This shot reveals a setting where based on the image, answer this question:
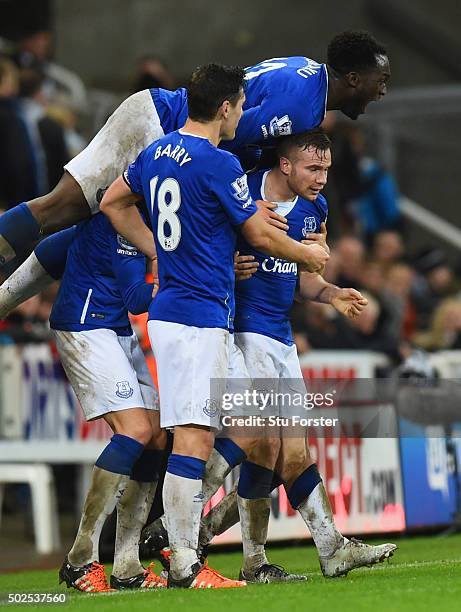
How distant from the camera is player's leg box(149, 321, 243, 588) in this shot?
7020 mm

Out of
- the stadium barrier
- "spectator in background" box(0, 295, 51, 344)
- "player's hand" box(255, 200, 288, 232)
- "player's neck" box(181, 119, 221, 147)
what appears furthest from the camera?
"spectator in background" box(0, 295, 51, 344)

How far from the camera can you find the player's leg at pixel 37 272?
27.1 ft

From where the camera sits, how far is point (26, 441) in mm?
12023

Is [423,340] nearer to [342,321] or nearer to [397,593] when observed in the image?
[342,321]

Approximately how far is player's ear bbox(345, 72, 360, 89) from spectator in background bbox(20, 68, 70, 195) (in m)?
6.07

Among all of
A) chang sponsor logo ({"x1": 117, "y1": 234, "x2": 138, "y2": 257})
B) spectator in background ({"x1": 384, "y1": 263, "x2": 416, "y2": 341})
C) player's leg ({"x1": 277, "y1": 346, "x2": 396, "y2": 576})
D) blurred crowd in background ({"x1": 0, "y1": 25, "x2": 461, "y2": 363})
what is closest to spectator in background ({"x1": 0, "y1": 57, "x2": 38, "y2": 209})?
blurred crowd in background ({"x1": 0, "y1": 25, "x2": 461, "y2": 363})

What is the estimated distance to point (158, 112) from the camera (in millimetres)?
8094

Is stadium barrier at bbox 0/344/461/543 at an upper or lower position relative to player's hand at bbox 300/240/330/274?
lower

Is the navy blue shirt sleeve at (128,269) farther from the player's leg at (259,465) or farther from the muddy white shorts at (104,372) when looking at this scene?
the player's leg at (259,465)

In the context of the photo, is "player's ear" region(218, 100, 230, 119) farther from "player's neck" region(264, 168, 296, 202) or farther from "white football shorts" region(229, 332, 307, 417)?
"white football shorts" region(229, 332, 307, 417)

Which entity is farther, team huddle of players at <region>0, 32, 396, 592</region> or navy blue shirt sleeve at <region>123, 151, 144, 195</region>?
navy blue shirt sleeve at <region>123, 151, 144, 195</region>

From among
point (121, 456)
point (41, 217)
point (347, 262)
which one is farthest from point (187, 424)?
point (347, 262)

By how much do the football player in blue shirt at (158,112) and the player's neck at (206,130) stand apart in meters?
0.82

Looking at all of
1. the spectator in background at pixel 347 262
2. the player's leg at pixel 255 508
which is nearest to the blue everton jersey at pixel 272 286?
the player's leg at pixel 255 508
